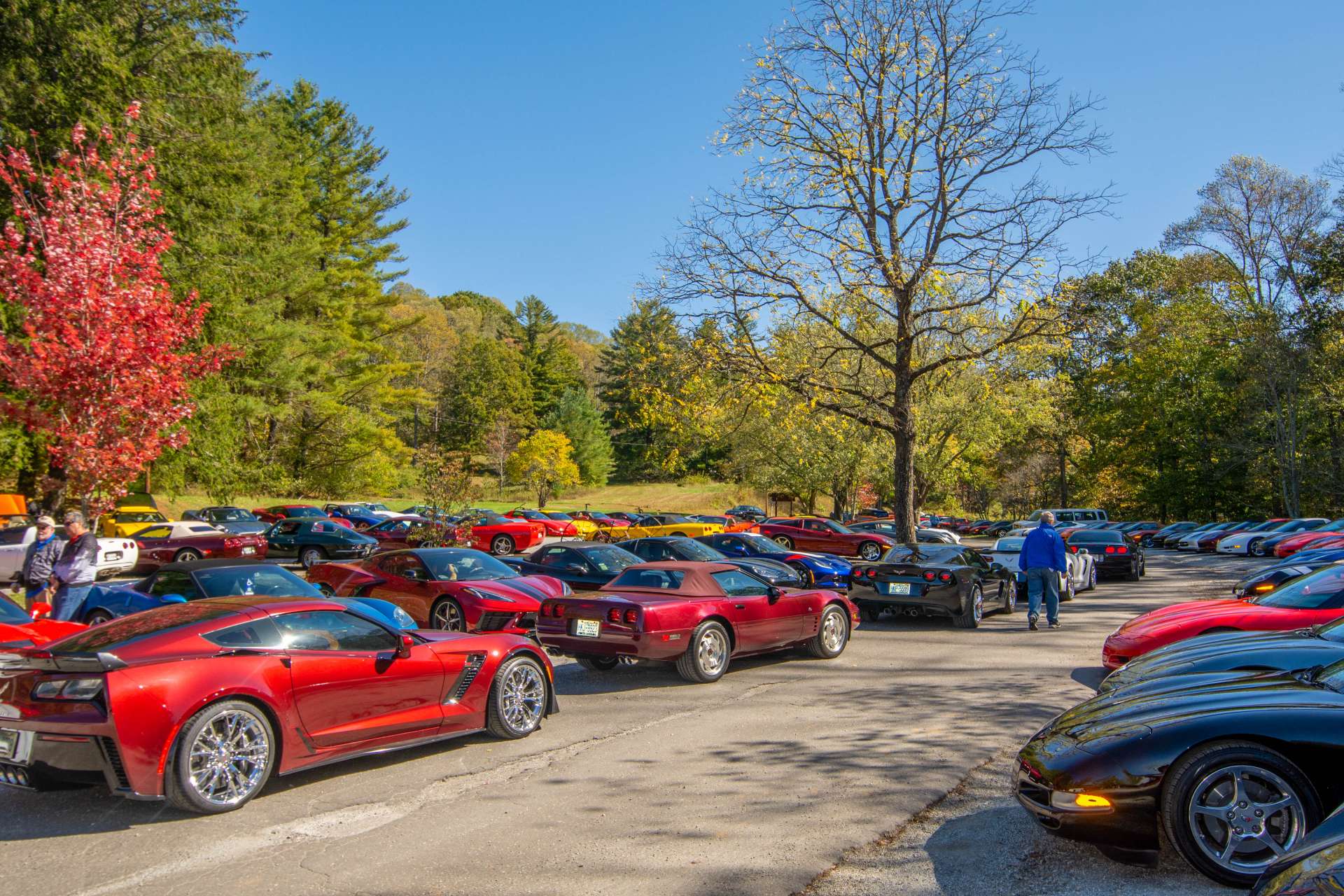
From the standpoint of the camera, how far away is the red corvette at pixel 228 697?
5.18 m

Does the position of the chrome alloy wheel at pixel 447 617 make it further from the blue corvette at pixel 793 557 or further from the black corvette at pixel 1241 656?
the blue corvette at pixel 793 557

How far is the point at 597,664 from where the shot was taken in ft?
35.3

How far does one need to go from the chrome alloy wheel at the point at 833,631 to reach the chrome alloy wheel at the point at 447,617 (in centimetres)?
468

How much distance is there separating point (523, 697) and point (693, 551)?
1184cm

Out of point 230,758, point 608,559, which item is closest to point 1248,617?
point 230,758

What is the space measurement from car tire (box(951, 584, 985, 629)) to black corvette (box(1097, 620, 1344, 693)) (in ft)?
23.0

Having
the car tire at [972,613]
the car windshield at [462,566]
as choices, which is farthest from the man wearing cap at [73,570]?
the car tire at [972,613]

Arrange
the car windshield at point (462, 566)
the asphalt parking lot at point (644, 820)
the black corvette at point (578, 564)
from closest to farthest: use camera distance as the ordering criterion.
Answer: the asphalt parking lot at point (644, 820)
the car windshield at point (462, 566)
the black corvette at point (578, 564)

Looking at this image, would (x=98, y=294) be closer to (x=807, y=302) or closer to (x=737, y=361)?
(x=737, y=361)

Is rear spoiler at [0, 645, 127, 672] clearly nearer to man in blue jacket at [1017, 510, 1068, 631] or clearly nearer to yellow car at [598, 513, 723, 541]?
man in blue jacket at [1017, 510, 1068, 631]

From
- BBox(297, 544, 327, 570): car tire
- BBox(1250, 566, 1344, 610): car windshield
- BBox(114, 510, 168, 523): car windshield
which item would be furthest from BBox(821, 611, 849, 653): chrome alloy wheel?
BBox(114, 510, 168, 523): car windshield

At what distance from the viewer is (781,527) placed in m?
32.8

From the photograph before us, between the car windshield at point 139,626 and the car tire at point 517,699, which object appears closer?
the car windshield at point 139,626

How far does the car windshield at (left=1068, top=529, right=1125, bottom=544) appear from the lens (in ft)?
77.3
